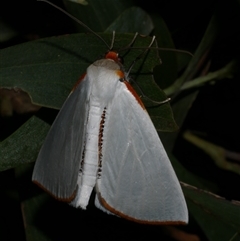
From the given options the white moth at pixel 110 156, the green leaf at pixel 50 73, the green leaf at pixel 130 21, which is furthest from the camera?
the green leaf at pixel 130 21

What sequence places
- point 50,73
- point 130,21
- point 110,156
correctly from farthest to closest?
1. point 130,21
2. point 50,73
3. point 110,156

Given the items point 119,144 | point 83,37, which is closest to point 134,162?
point 119,144

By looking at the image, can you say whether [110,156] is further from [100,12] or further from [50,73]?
[100,12]

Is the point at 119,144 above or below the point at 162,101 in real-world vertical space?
below

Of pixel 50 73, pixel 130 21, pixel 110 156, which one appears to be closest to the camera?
pixel 110 156

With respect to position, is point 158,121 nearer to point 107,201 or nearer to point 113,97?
point 113,97

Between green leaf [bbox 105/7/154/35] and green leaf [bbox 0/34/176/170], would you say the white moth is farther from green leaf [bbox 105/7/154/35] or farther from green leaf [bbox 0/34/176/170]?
green leaf [bbox 105/7/154/35]

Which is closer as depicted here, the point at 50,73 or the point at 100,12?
the point at 50,73

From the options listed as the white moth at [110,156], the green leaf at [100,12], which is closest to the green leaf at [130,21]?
the green leaf at [100,12]

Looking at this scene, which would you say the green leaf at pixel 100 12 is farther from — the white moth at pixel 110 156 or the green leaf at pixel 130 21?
the white moth at pixel 110 156

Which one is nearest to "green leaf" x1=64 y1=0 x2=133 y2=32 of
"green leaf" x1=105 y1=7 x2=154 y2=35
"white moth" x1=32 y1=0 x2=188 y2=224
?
"green leaf" x1=105 y1=7 x2=154 y2=35

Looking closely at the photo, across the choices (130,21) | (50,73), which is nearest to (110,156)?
(50,73)
